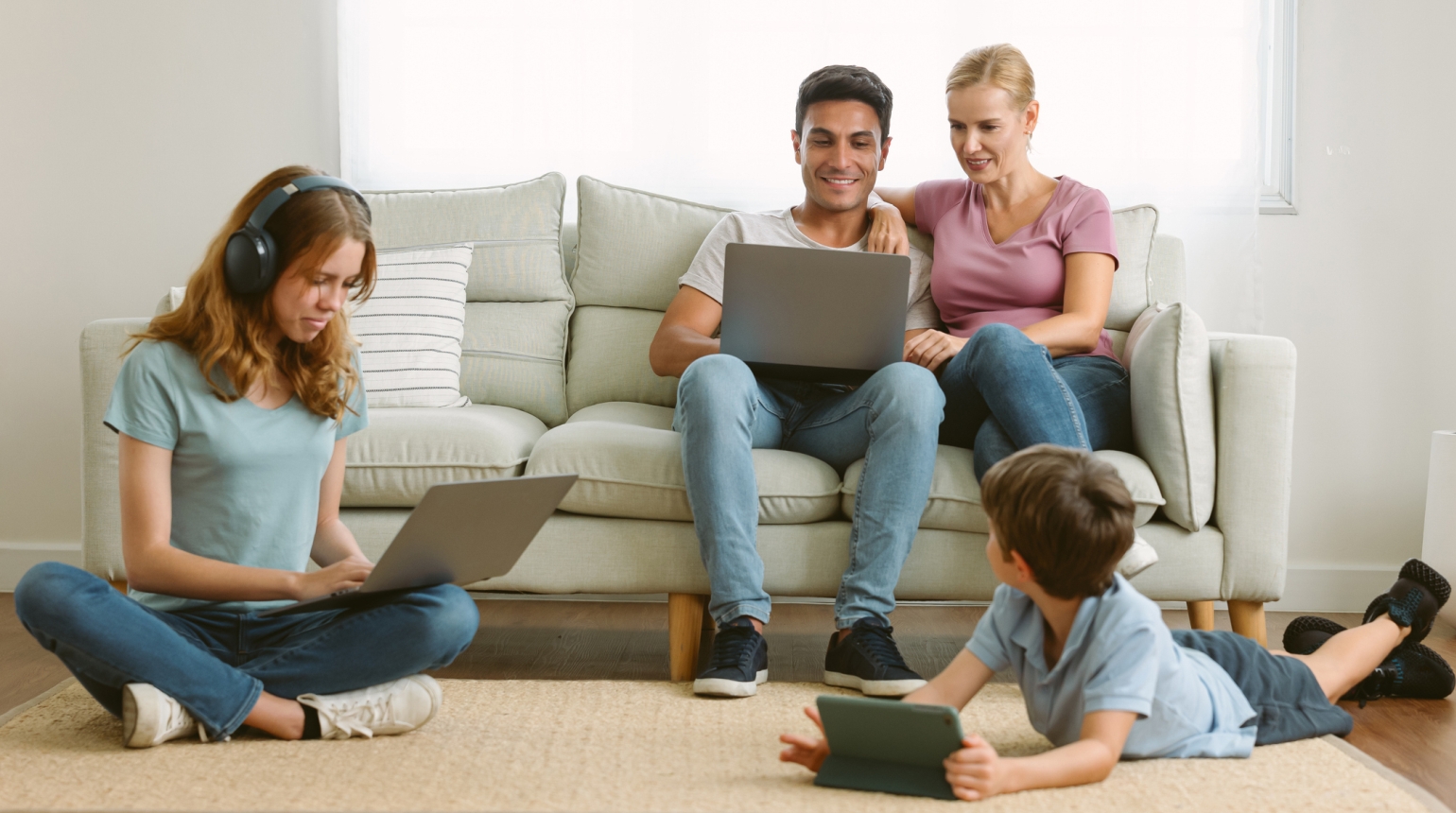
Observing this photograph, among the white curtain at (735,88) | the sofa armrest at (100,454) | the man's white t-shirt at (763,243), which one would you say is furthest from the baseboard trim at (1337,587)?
the sofa armrest at (100,454)

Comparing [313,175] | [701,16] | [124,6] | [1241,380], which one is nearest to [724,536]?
[313,175]

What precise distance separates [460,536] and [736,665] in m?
0.51

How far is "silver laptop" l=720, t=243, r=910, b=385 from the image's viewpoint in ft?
5.60

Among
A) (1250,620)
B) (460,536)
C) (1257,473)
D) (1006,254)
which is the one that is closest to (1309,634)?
(1250,620)

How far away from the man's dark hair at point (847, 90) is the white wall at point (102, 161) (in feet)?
4.31

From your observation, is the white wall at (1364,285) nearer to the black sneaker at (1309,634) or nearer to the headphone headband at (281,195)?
the black sneaker at (1309,634)

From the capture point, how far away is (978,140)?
203cm

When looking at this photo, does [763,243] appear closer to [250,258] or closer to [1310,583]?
[250,258]

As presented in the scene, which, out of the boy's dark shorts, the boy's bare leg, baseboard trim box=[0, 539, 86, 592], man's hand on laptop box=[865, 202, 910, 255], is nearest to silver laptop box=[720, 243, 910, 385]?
man's hand on laptop box=[865, 202, 910, 255]

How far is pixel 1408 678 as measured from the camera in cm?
166

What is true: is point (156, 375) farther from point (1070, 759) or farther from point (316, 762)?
point (1070, 759)

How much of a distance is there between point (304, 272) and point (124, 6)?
1880 mm

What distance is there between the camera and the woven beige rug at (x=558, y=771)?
1.11 meters

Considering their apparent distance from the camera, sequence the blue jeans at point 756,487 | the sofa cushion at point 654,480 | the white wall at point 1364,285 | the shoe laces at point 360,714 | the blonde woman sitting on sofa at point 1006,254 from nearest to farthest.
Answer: the shoe laces at point 360,714 → the blue jeans at point 756,487 → the sofa cushion at point 654,480 → the blonde woman sitting on sofa at point 1006,254 → the white wall at point 1364,285
